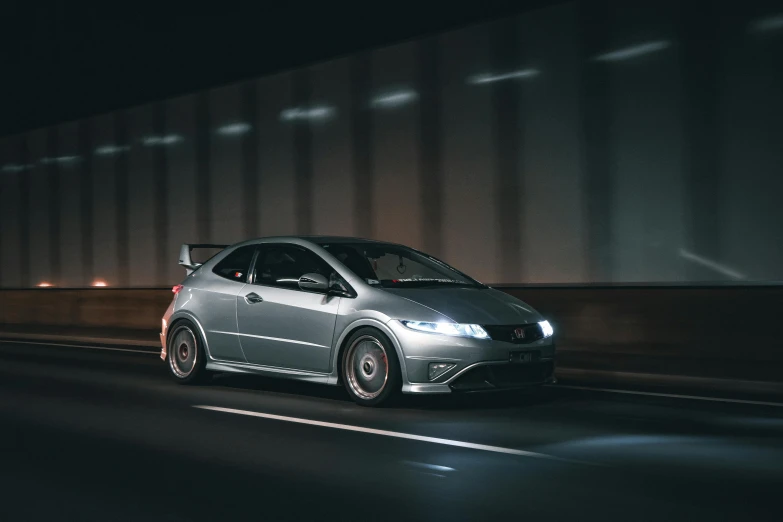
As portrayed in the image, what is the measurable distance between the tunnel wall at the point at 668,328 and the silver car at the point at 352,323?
7.51ft

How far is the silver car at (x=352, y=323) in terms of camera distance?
870cm

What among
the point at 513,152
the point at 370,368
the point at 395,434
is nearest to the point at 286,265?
the point at 370,368

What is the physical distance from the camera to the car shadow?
9.20 m

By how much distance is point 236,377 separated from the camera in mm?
11859

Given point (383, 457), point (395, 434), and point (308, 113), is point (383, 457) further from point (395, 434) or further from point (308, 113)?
point (308, 113)

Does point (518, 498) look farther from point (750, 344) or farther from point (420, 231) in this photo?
point (420, 231)

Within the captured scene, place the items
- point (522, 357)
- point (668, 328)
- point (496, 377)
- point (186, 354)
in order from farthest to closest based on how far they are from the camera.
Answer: point (668, 328) → point (186, 354) → point (522, 357) → point (496, 377)

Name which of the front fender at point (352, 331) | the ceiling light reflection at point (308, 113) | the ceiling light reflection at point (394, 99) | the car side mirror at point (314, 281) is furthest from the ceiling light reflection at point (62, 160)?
the front fender at point (352, 331)

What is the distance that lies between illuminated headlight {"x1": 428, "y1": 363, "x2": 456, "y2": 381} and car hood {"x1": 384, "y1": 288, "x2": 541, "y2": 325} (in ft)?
1.21

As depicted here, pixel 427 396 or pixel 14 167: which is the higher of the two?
pixel 14 167

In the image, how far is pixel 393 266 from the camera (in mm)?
10336

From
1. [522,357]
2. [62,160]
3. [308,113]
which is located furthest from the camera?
[62,160]

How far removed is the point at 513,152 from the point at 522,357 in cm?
496

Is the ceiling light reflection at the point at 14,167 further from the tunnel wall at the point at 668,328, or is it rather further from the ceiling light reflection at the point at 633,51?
the ceiling light reflection at the point at 633,51
